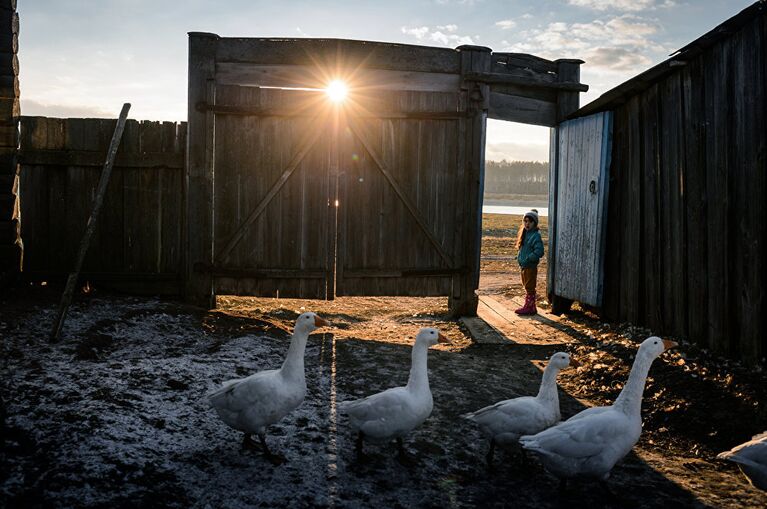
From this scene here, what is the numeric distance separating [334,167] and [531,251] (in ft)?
11.1

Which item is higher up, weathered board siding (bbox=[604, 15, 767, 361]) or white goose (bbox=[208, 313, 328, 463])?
weathered board siding (bbox=[604, 15, 767, 361])

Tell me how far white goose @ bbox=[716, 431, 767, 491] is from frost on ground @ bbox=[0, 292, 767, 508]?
254 mm

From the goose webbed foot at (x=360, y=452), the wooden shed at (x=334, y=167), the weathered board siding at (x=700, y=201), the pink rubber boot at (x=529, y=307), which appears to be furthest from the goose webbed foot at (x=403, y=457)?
the pink rubber boot at (x=529, y=307)

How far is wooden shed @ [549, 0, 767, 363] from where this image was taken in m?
5.82

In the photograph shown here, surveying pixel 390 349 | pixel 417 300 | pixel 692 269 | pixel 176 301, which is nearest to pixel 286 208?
pixel 176 301

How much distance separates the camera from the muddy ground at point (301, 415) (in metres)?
3.72

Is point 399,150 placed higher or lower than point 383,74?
lower

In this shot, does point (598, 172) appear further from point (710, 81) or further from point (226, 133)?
point (226, 133)

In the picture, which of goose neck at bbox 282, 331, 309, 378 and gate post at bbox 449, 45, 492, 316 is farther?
gate post at bbox 449, 45, 492, 316

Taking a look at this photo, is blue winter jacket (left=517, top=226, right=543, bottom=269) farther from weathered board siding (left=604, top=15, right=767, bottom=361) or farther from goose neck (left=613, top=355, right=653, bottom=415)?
goose neck (left=613, top=355, right=653, bottom=415)

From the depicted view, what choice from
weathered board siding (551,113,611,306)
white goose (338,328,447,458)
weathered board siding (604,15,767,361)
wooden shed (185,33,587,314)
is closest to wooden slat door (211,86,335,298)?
wooden shed (185,33,587,314)

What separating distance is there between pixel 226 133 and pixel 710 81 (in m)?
6.03

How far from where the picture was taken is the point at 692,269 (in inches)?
267

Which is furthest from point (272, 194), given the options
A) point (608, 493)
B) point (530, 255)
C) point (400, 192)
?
point (608, 493)
